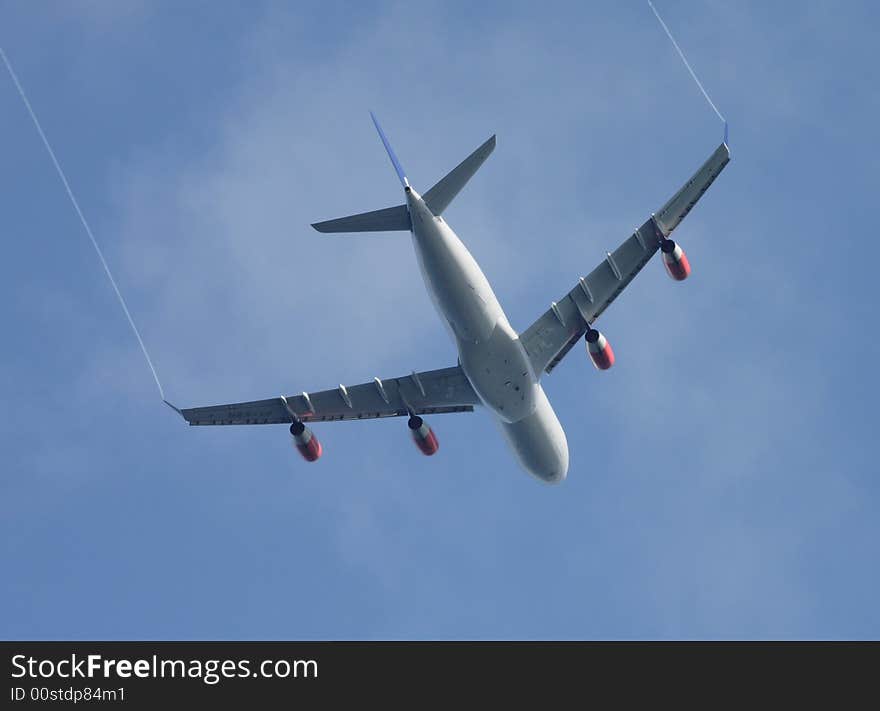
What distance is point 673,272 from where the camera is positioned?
59.6m

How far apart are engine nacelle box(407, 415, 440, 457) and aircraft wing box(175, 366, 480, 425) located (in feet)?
1.65

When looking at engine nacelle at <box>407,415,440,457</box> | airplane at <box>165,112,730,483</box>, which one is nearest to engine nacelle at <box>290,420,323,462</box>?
airplane at <box>165,112,730,483</box>

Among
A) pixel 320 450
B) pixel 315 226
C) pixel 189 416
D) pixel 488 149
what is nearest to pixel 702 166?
pixel 488 149

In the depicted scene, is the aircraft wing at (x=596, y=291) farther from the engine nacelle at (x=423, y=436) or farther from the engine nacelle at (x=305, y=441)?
the engine nacelle at (x=305, y=441)

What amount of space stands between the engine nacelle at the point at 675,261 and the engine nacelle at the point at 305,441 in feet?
59.2

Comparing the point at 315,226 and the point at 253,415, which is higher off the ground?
the point at 315,226

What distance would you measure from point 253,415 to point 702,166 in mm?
23371

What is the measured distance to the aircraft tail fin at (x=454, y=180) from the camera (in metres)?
52.1

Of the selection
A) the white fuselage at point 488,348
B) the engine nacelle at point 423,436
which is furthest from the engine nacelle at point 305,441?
the white fuselage at point 488,348

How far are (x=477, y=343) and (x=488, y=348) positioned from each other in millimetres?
631

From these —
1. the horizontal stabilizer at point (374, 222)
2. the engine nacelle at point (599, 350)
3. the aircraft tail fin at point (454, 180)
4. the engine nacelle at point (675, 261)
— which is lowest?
the engine nacelle at point (599, 350)

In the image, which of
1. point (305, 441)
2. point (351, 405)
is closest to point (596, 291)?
point (351, 405)
